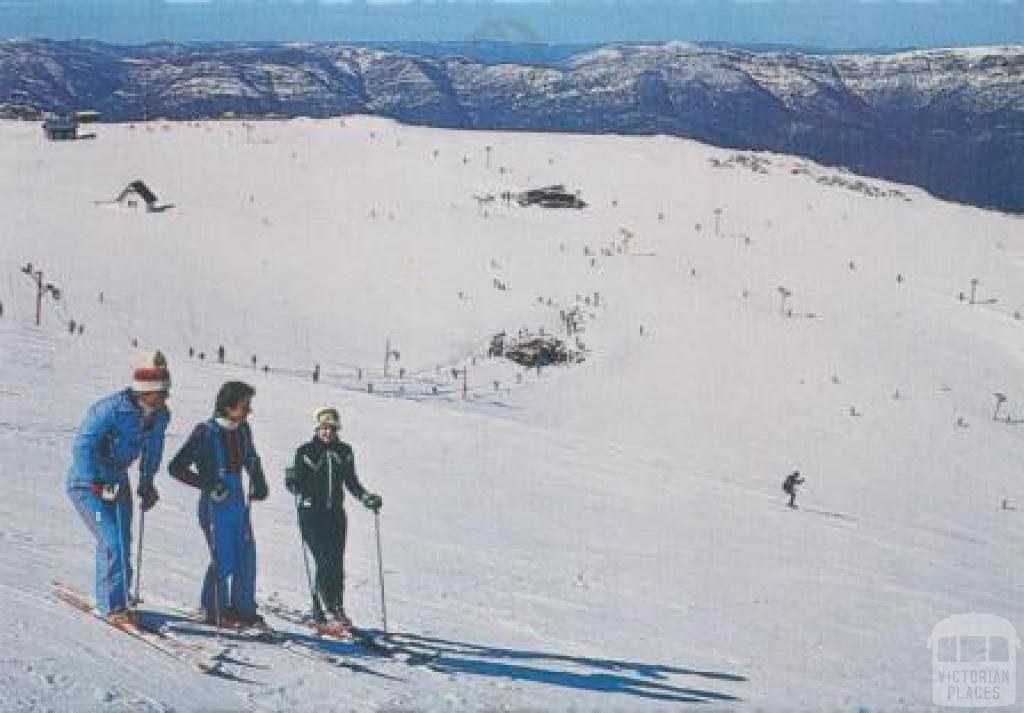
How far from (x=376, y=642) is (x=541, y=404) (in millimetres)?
18065

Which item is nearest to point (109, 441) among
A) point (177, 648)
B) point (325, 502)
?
point (177, 648)

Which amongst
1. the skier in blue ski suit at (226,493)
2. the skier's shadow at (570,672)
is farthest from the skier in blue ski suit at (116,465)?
the skier's shadow at (570,672)

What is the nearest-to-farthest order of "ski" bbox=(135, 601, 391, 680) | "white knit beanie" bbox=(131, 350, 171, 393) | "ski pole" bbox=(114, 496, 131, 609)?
"white knit beanie" bbox=(131, 350, 171, 393), "ski pole" bbox=(114, 496, 131, 609), "ski" bbox=(135, 601, 391, 680)

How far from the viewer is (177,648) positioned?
8.37 metres

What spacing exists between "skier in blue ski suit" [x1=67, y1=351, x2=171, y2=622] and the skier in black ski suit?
45.7 inches

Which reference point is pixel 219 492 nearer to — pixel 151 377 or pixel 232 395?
pixel 232 395

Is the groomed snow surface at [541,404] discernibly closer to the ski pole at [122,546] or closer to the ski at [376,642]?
the ski at [376,642]

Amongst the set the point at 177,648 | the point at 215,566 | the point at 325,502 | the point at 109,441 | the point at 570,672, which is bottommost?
the point at 570,672

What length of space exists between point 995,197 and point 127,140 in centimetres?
13796

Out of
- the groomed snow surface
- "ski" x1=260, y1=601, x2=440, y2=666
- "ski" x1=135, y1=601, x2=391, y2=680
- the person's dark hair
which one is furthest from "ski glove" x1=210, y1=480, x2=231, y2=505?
"ski" x1=260, y1=601, x2=440, y2=666

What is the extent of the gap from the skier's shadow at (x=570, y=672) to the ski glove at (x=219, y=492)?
6.61ft

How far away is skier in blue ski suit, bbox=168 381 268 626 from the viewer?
339 inches

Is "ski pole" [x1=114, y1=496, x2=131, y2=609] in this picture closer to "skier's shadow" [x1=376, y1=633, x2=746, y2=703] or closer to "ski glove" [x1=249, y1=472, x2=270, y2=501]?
"ski glove" [x1=249, y1=472, x2=270, y2=501]

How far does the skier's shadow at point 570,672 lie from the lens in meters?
9.32
